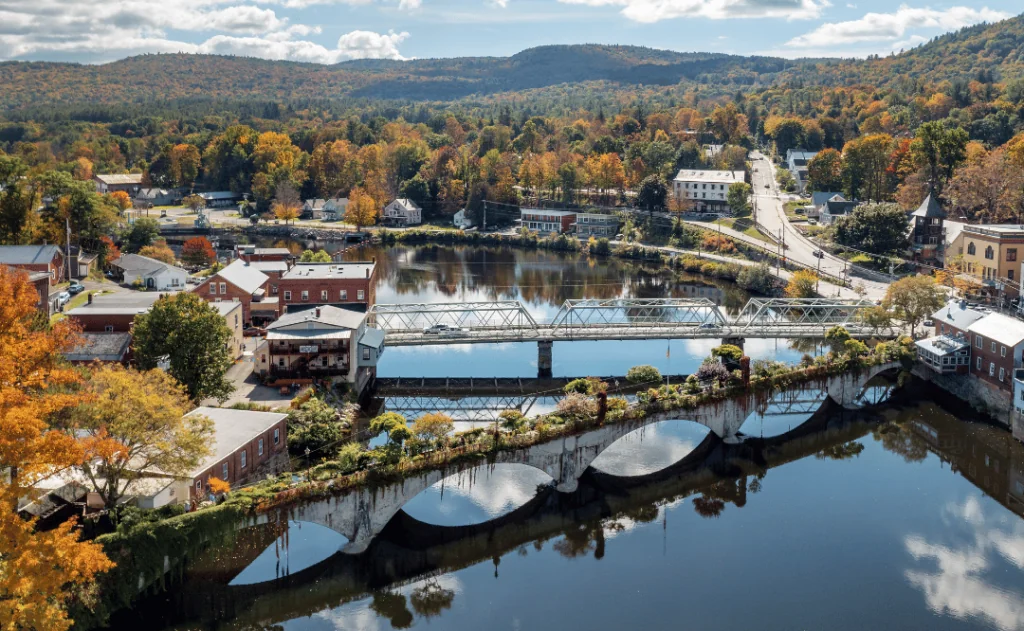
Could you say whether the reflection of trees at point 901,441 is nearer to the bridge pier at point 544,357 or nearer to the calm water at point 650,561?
the calm water at point 650,561

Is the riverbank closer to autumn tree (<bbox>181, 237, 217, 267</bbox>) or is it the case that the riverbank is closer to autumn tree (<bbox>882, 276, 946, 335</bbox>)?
autumn tree (<bbox>882, 276, 946, 335</bbox>)

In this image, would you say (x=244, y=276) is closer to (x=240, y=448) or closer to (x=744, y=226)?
(x=240, y=448)

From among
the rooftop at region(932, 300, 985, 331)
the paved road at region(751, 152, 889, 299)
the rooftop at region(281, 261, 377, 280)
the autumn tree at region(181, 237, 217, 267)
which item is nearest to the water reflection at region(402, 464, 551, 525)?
the rooftop at region(281, 261, 377, 280)

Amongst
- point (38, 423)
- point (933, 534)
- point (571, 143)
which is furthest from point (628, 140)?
point (38, 423)

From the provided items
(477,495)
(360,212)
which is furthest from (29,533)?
(360,212)

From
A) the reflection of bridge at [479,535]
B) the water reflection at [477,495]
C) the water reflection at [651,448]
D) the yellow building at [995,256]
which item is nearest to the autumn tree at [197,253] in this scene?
the water reflection at [651,448]
